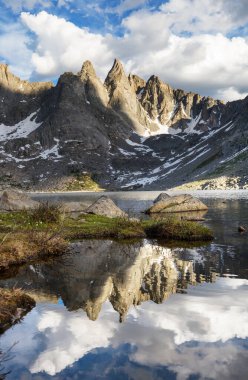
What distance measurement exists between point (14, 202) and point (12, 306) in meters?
37.6

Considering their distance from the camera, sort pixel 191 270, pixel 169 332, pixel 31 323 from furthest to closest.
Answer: pixel 191 270 → pixel 31 323 → pixel 169 332

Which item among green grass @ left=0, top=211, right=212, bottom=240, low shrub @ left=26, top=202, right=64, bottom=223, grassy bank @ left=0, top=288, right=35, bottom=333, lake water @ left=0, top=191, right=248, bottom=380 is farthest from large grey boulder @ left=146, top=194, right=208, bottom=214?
grassy bank @ left=0, top=288, right=35, bottom=333

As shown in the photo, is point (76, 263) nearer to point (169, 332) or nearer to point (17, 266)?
point (17, 266)

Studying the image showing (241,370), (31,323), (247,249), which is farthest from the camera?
(247,249)

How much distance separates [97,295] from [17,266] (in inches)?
313

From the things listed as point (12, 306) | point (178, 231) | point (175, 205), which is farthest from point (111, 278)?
point (175, 205)

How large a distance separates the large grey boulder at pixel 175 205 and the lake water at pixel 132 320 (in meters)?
40.5

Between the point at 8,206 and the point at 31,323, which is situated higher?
the point at 8,206

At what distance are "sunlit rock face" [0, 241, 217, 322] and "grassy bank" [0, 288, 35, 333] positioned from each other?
5.53 feet

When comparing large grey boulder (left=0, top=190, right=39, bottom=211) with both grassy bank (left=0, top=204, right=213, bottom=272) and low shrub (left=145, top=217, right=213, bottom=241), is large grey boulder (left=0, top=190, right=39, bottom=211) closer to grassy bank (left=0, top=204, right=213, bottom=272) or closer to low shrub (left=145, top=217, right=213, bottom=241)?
grassy bank (left=0, top=204, right=213, bottom=272)

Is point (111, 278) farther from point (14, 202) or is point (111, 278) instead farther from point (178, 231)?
point (14, 202)

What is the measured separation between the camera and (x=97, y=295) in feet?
61.5

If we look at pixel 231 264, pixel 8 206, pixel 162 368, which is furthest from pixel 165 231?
pixel 162 368

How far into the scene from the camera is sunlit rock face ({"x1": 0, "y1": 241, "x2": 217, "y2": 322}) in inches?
713
